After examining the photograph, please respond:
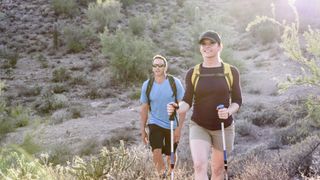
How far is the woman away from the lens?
4.54 m

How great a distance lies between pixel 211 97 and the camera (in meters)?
4.54

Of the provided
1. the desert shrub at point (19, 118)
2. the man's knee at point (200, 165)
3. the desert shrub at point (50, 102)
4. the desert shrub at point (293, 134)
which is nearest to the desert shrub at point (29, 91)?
the desert shrub at point (50, 102)

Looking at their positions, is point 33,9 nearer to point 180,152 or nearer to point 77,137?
point 77,137

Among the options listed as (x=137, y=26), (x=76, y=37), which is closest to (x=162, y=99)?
(x=76, y=37)

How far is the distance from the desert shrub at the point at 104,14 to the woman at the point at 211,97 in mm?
20815

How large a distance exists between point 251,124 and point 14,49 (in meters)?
14.4

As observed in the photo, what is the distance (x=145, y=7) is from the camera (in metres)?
29.5

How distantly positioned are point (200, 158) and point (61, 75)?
51.2 ft

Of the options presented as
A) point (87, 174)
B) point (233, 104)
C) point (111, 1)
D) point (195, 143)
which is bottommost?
point (87, 174)

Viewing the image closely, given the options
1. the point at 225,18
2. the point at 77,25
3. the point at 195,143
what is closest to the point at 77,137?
the point at 195,143

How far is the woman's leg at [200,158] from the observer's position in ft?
14.4

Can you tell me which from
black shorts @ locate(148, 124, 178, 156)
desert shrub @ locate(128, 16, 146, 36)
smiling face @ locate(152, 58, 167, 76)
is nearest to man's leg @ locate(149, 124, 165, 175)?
black shorts @ locate(148, 124, 178, 156)

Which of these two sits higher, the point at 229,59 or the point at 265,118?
the point at 229,59

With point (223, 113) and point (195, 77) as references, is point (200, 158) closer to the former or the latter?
point (223, 113)
